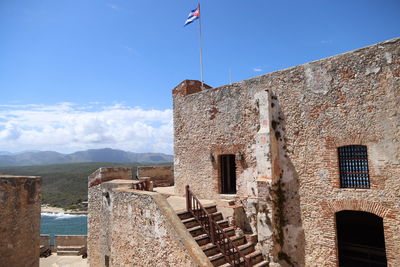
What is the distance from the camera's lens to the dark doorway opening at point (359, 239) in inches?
397

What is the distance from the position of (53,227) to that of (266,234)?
173 feet

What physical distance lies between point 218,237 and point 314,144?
4611mm

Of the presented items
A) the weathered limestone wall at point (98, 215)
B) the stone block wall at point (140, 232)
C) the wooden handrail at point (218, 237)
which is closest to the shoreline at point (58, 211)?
the weathered limestone wall at point (98, 215)

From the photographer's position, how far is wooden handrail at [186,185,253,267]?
8598 millimetres

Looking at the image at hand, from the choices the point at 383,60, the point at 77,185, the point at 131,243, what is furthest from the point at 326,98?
the point at 77,185

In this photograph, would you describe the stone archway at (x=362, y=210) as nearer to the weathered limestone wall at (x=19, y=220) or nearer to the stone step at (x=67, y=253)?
the weathered limestone wall at (x=19, y=220)

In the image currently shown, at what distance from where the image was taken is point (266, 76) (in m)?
10.9

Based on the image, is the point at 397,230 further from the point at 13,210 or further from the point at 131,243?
the point at 13,210

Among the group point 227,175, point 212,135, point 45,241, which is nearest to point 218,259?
point 227,175

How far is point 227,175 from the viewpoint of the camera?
525 inches

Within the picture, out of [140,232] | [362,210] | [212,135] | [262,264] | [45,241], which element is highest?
[212,135]

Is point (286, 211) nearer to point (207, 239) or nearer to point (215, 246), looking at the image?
point (215, 246)

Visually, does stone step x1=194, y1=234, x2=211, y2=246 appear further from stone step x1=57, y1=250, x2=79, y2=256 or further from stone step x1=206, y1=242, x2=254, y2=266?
stone step x1=57, y1=250, x2=79, y2=256

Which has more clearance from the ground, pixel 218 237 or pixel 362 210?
pixel 362 210
